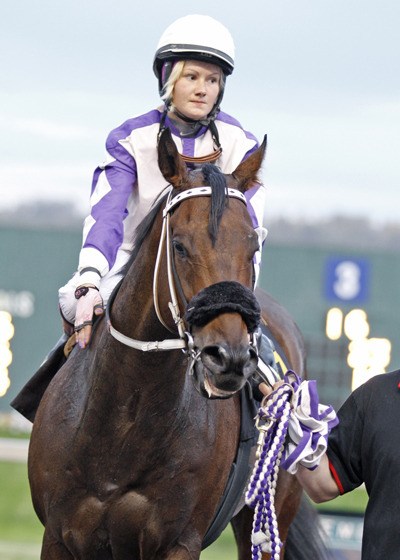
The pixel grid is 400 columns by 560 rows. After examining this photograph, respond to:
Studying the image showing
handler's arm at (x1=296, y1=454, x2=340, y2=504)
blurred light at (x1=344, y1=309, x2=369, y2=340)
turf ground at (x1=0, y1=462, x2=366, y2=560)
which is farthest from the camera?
blurred light at (x1=344, y1=309, x2=369, y2=340)

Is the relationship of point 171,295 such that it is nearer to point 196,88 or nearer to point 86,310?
A: point 86,310

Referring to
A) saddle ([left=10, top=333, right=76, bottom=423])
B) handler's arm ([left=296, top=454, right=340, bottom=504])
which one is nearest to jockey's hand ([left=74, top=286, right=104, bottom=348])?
saddle ([left=10, top=333, right=76, bottom=423])

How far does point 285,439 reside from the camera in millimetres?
→ 3752

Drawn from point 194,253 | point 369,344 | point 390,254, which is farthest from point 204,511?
point 390,254

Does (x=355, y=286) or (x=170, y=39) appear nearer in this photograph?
(x=170, y=39)

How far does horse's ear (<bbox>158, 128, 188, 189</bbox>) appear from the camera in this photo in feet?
13.1

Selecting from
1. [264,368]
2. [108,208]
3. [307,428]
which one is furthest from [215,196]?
[264,368]

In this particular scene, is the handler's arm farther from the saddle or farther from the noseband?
the saddle

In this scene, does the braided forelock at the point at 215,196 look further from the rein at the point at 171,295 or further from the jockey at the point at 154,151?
the jockey at the point at 154,151

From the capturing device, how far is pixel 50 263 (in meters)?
15.2

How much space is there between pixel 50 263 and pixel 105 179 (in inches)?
420

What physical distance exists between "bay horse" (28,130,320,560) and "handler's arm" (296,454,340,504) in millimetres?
474

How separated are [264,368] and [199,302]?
1160 mm

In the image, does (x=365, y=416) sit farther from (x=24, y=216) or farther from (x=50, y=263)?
(x=24, y=216)
